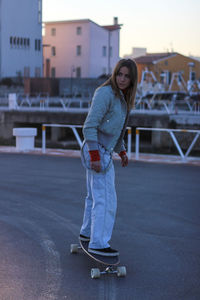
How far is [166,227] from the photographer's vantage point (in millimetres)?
6371

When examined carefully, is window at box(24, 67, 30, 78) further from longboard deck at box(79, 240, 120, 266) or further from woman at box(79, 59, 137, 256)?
longboard deck at box(79, 240, 120, 266)

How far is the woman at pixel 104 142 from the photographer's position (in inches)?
179

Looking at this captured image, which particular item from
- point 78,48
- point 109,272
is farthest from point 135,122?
point 78,48

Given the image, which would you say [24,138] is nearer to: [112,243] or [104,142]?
[112,243]

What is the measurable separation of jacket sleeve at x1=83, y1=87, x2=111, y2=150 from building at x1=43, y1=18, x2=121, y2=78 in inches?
2473

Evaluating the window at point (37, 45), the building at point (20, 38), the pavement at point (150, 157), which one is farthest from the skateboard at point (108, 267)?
the window at point (37, 45)

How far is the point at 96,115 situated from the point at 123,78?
399mm

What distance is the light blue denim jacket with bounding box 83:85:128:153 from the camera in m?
4.54

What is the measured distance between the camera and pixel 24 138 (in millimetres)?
14836

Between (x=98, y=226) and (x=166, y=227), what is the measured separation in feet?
6.22

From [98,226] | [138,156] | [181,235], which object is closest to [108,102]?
[98,226]

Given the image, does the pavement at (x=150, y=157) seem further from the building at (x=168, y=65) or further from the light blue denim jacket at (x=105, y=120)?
the building at (x=168, y=65)

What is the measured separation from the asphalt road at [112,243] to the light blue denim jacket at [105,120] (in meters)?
1.09

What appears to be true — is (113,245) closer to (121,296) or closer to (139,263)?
(139,263)
